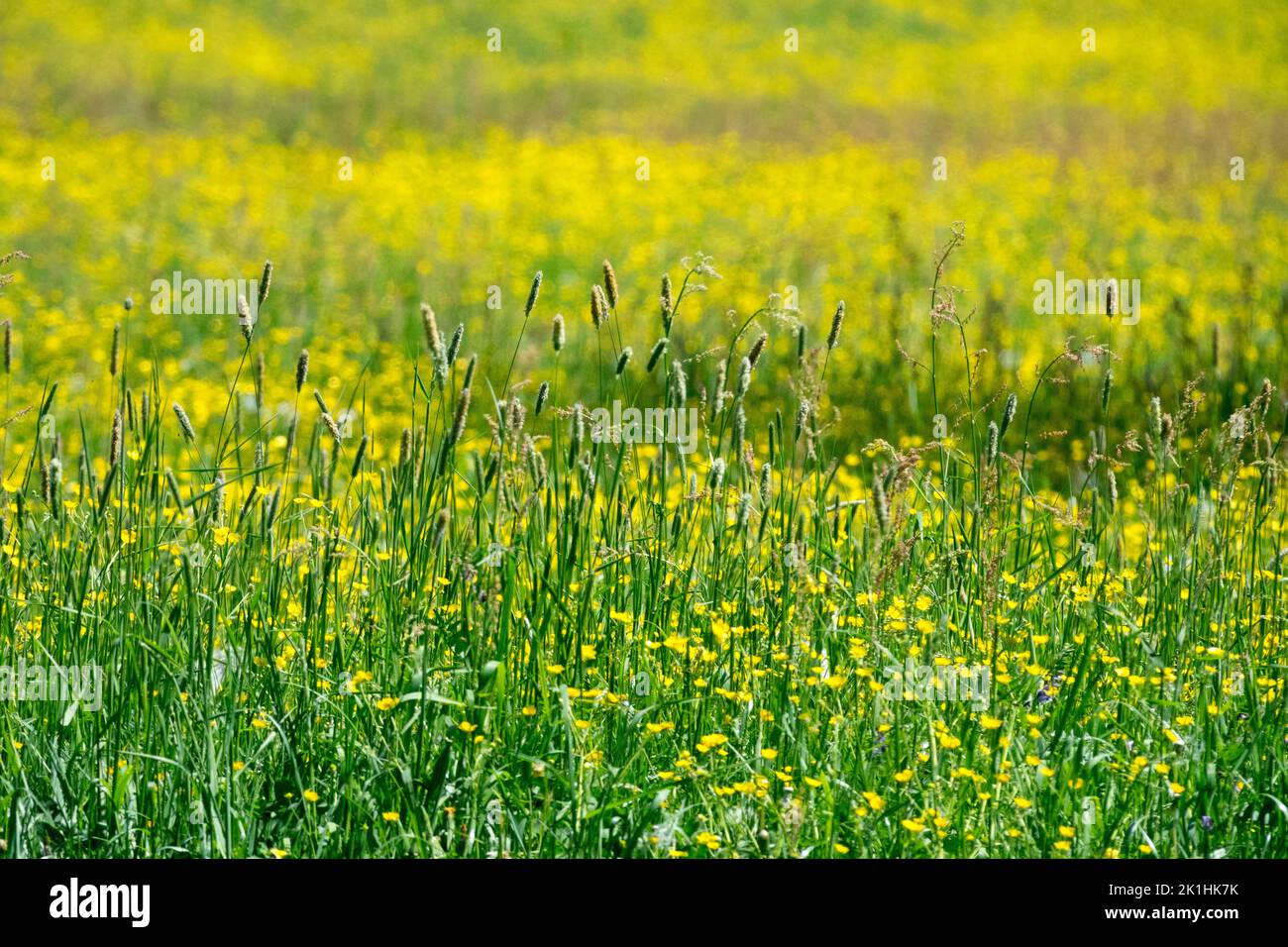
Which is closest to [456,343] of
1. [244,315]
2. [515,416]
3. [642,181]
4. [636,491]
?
[515,416]

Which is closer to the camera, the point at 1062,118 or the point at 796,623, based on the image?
the point at 796,623

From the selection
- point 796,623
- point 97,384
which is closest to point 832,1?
point 97,384

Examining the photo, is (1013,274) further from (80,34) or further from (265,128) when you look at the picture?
(80,34)

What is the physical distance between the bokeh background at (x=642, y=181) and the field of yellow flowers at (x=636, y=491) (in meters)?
0.08

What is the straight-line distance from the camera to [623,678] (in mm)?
3465

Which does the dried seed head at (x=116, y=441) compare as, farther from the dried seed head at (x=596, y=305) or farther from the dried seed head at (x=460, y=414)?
the dried seed head at (x=596, y=305)

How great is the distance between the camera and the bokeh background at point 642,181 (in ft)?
29.1

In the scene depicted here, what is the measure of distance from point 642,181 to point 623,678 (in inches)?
460

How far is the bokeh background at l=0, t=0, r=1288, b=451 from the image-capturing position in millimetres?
8859

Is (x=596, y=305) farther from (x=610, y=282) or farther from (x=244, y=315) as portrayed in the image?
(x=244, y=315)

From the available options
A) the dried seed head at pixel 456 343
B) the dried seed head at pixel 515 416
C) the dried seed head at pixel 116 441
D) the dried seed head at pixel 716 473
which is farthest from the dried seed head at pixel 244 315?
the dried seed head at pixel 716 473

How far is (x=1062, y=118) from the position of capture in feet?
61.5

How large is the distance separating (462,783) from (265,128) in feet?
50.2

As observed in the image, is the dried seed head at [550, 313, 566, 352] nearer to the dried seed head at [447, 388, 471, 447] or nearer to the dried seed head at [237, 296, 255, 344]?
the dried seed head at [447, 388, 471, 447]
